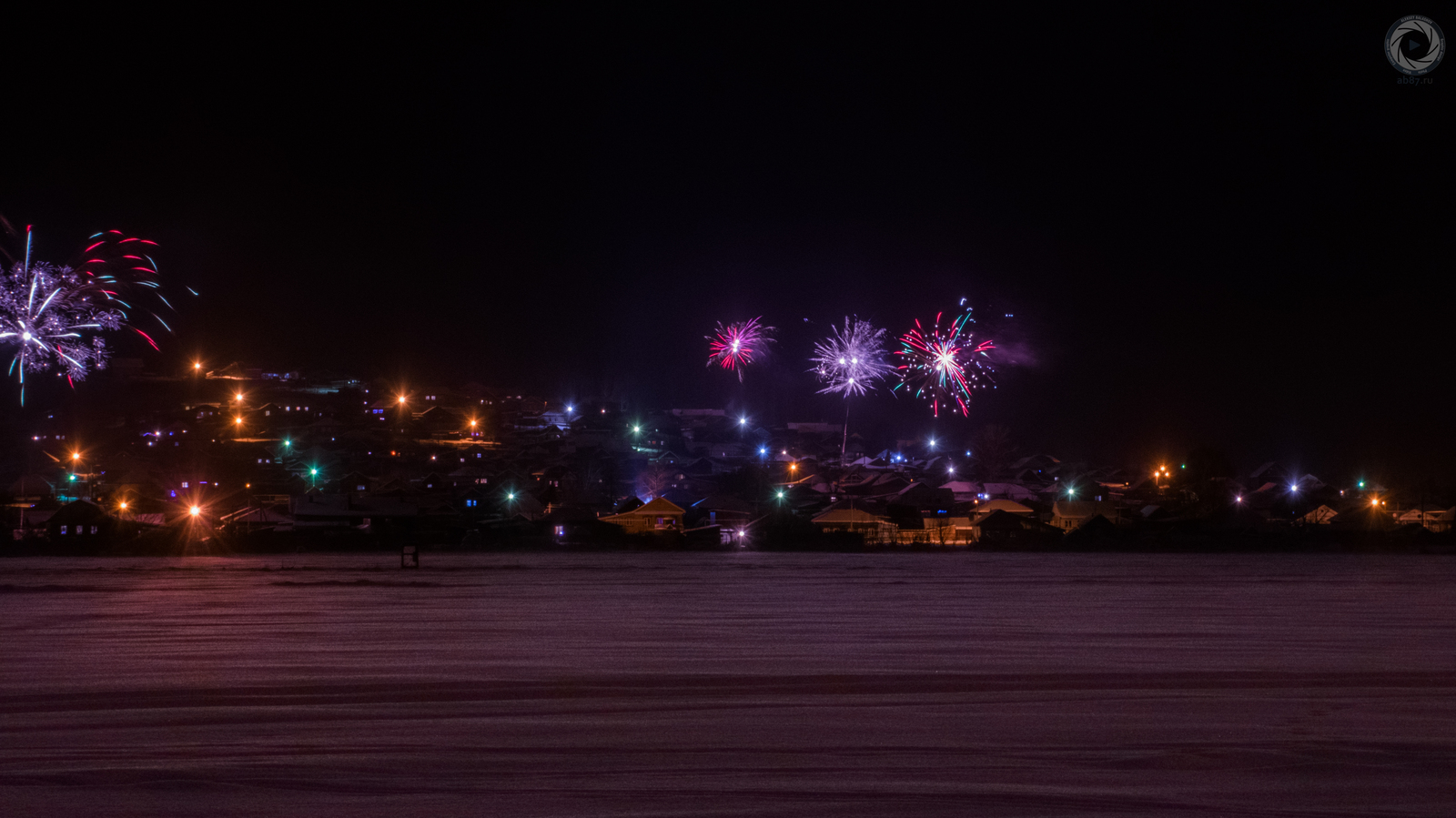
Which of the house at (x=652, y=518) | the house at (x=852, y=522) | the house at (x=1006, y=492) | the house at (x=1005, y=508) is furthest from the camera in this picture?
the house at (x=1006, y=492)

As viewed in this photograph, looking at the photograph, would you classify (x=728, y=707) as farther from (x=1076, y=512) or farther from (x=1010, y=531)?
(x=1076, y=512)

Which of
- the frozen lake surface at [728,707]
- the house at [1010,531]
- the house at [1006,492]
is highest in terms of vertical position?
the house at [1006,492]

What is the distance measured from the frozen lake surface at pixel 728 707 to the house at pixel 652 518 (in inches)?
1138

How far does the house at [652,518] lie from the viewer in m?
44.6

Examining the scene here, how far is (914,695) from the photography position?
793 cm

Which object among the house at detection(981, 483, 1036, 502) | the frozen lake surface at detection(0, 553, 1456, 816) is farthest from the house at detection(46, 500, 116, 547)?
the house at detection(981, 483, 1036, 502)

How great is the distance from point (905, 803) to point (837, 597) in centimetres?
1084

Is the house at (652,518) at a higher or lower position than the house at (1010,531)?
higher

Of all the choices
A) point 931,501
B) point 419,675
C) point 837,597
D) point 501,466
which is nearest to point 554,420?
point 501,466

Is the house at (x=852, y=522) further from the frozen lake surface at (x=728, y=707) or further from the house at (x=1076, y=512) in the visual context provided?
the frozen lake surface at (x=728, y=707)

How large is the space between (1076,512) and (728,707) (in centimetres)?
4709

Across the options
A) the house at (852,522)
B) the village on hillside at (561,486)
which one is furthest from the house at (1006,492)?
the house at (852,522)

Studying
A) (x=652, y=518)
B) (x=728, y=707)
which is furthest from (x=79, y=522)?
(x=728, y=707)

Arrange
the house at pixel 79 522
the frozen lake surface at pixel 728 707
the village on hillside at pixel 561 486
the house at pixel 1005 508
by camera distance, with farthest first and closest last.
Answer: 1. the house at pixel 1005 508
2. the village on hillside at pixel 561 486
3. the house at pixel 79 522
4. the frozen lake surface at pixel 728 707
